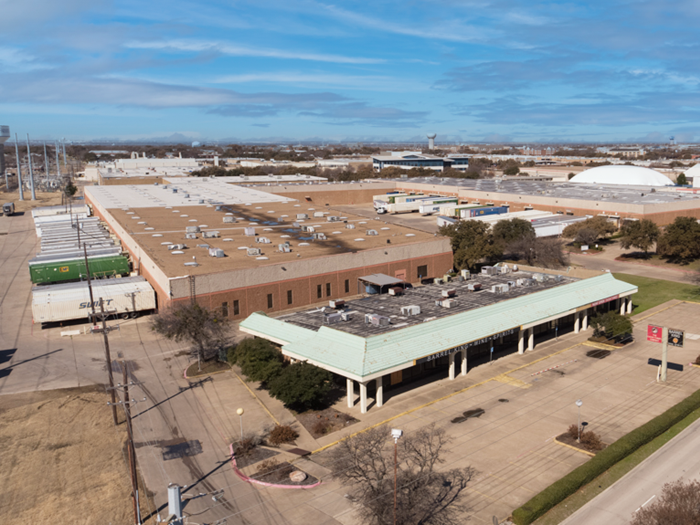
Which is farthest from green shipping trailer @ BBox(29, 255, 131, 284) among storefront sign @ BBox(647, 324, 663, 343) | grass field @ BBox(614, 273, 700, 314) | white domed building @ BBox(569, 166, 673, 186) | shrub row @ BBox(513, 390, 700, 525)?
white domed building @ BBox(569, 166, 673, 186)

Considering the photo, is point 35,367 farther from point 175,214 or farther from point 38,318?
point 175,214

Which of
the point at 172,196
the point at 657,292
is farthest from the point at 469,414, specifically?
the point at 172,196

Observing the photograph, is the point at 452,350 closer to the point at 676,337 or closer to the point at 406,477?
the point at 406,477

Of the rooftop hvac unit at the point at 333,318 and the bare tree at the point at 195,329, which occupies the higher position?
the rooftop hvac unit at the point at 333,318

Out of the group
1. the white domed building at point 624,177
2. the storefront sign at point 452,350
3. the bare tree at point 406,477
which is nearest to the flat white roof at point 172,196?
the storefront sign at point 452,350

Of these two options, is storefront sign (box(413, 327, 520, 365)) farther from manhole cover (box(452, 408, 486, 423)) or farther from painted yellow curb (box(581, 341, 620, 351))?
painted yellow curb (box(581, 341, 620, 351))

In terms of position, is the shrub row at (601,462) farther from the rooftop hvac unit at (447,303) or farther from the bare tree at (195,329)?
the bare tree at (195,329)
